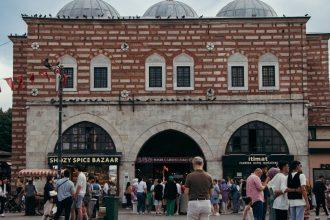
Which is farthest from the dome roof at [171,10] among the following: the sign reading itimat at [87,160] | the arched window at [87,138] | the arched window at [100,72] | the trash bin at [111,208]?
the trash bin at [111,208]

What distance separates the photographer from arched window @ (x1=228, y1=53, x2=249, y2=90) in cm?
3441

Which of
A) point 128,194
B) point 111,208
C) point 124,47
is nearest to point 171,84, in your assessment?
point 124,47

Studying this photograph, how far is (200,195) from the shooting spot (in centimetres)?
1227

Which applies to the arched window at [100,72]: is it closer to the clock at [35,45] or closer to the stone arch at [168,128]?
the clock at [35,45]

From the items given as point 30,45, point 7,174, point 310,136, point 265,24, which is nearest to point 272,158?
point 310,136

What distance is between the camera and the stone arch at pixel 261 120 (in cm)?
3403

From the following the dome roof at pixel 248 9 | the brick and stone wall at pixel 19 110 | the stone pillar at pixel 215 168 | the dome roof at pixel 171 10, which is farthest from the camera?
the dome roof at pixel 171 10

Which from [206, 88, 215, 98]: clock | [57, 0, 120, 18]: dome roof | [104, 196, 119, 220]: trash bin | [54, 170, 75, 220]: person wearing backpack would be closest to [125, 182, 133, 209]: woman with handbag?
[206, 88, 215, 98]: clock

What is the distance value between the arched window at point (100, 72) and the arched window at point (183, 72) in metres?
3.30

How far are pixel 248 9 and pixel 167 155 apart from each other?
9.66 meters

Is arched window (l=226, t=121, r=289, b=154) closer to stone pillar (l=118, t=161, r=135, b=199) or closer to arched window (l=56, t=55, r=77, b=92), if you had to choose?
stone pillar (l=118, t=161, r=135, b=199)

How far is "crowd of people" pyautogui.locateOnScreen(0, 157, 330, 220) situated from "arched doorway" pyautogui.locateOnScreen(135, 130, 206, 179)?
3.43m

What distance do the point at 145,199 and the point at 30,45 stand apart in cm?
1035

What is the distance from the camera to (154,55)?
114ft
